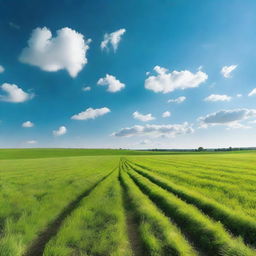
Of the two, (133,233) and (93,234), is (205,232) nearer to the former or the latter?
(133,233)

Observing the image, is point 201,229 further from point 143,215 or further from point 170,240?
point 143,215

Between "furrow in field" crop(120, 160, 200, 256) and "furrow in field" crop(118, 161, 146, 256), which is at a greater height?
"furrow in field" crop(120, 160, 200, 256)

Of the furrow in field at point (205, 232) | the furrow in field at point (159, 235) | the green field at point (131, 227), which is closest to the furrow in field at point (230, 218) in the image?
the green field at point (131, 227)

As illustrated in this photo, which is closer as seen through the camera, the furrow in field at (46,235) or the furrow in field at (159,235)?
the furrow in field at (159,235)

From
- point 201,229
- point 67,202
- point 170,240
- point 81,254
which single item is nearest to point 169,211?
point 201,229

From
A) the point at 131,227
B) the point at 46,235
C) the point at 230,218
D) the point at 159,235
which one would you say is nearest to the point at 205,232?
the point at 159,235

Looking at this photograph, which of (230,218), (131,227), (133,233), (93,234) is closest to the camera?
(93,234)

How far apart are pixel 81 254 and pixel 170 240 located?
2833mm

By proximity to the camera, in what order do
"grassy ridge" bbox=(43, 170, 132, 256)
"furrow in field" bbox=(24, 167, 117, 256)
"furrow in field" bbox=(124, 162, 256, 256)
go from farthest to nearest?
"furrow in field" bbox=(24, 167, 117, 256)
"grassy ridge" bbox=(43, 170, 132, 256)
"furrow in field" bbox=(124, 162, 256, 256)

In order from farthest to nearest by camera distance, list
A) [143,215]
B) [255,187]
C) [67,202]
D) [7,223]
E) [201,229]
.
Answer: [255,187] < [67,202] < [143,215] < [7,223] < [201,229]

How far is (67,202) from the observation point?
11.2 meters

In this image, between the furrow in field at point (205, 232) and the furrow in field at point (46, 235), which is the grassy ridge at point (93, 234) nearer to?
the furrow in field at point (46, 235)

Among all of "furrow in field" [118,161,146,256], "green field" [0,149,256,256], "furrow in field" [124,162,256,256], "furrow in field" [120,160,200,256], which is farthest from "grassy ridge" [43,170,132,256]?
"furrow in field" [124,162,256,256]

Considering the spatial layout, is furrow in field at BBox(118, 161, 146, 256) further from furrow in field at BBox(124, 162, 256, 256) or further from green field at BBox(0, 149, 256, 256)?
furrow in field at BBox(124, 162, 256, 256)
